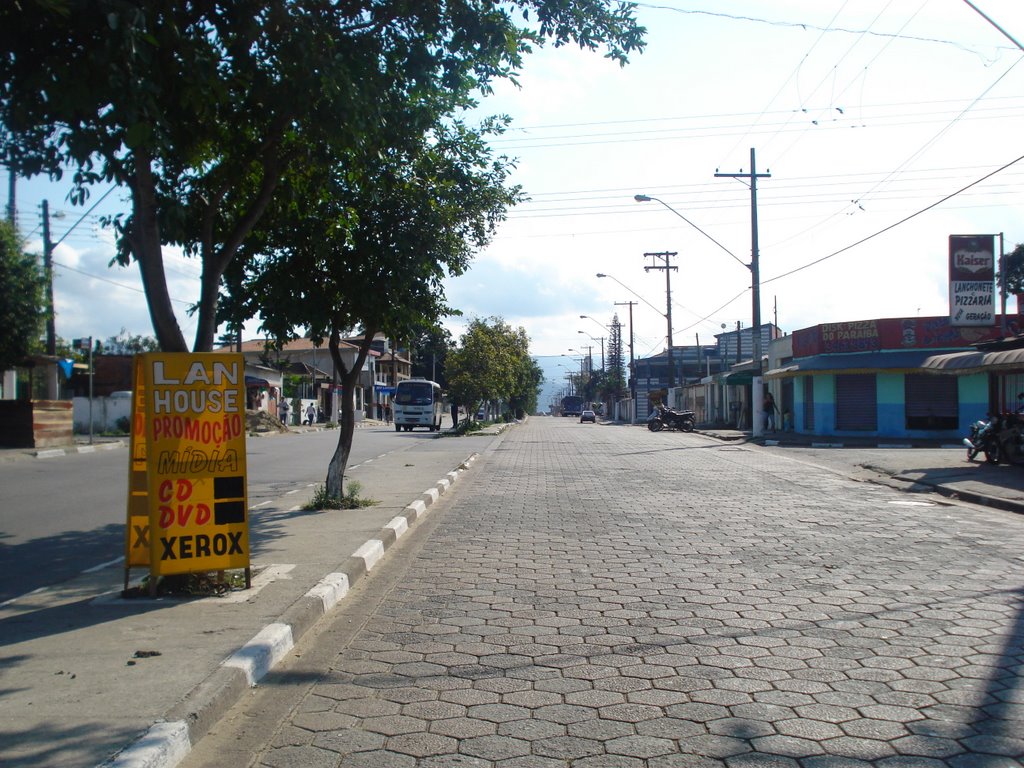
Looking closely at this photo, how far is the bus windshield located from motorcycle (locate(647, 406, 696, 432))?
41.4 feet

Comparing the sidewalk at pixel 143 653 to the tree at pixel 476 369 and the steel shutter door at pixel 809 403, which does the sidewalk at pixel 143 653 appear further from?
the tree at pixel 476 369

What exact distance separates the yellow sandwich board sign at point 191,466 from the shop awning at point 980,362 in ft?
52.2

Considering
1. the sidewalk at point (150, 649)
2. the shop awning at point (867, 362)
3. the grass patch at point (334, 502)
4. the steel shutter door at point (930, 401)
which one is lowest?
the sidewalk at point (150, 649)

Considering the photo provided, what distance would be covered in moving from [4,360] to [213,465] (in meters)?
22.1

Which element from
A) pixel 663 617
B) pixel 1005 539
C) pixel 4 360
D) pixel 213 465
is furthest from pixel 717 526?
pixel 4 360

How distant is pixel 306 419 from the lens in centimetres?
5947

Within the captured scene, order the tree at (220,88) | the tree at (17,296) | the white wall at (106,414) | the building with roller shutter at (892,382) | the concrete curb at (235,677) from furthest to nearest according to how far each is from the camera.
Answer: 1. the white wall at (106,414)
2. the building with roller shutter at (892,382)
3. the tree at (17,296)
4. the tree at (220,88)
5. the concrete curb at (235,677)

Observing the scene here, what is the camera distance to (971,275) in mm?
22672

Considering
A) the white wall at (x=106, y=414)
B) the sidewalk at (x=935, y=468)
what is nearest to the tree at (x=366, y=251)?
the sidewalk at (x=935, y=468)

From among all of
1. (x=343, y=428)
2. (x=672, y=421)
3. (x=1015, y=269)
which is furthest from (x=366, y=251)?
(x=1015, y=269)

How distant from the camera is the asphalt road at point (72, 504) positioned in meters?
8.62

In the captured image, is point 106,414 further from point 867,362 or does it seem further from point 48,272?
point 867,362

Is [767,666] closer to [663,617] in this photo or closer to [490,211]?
[663,617]

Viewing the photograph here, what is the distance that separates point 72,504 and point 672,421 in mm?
34950
